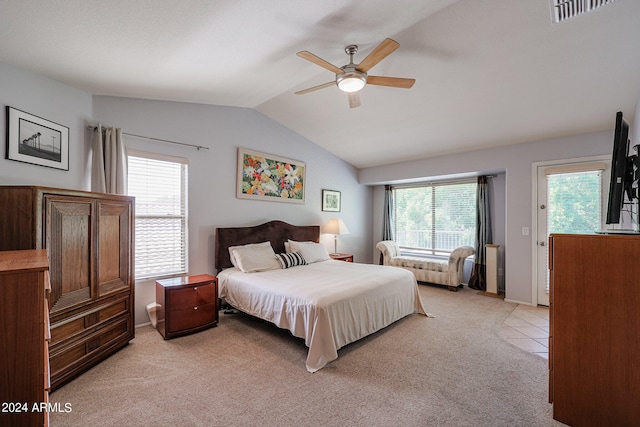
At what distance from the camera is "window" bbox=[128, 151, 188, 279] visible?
328 cm

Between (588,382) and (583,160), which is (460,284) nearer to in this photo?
(583,160)

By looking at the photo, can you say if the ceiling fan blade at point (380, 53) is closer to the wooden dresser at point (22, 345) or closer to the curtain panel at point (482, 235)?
the wooden dresser at point (22, 345)

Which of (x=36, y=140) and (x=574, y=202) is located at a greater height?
(x=36, y=140)

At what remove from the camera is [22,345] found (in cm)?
103

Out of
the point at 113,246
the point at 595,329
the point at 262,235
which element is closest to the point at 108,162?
the point at 113,246

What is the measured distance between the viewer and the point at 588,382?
5.43ft

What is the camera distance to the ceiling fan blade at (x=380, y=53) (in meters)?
2.08

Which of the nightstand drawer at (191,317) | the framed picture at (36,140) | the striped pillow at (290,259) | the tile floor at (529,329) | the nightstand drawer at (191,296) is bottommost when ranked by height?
the tile floor at (529,329)

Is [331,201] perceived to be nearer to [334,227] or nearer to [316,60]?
[334,227]

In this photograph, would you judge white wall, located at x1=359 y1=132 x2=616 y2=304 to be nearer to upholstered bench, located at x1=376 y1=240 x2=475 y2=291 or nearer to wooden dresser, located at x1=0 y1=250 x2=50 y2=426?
upholstered bench, located at x1=376 y1=240 x2=475 y2=291

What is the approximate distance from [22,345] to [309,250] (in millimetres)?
3526

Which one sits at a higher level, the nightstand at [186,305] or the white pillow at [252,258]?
the white pillow at [252,258]

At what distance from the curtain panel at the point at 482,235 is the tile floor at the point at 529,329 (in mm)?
1016

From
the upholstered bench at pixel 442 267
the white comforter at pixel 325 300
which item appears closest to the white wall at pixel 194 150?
the white comforter at pixel 325 300
